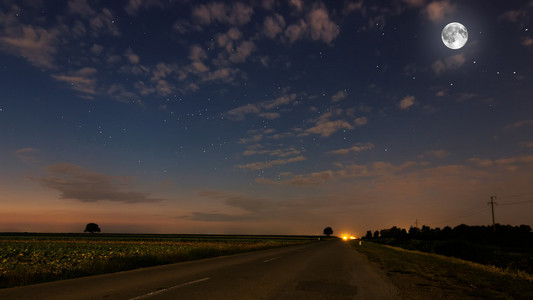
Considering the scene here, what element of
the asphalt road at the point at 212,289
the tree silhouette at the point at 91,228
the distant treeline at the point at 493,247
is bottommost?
the tree silhouette at the point at 91,228

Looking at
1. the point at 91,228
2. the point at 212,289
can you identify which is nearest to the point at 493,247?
the point at 212,289

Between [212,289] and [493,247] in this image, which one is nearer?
[212,289]

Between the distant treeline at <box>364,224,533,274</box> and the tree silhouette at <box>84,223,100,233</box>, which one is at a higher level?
the distant treeline at <box>364,224,533,274</box>

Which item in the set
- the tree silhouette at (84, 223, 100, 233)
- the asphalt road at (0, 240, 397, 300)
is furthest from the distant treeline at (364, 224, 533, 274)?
the tree silhouette at (84, 223, 100, 233)

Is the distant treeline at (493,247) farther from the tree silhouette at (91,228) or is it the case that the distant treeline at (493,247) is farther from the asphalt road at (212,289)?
the tree silhouette at (91,228)

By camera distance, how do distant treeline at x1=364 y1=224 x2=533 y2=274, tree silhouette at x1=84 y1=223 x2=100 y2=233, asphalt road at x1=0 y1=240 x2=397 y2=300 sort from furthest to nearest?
tree silhouette at x1=84 y1=223 x2=100 y2=233, distant treeline at x1=364 y1=224 x2=533 y2=274, asphalt road at x1=0 y1=240 x2=397 y2=300

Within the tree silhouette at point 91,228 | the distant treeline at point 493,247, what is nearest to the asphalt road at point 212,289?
the distant treeline at point 493,247

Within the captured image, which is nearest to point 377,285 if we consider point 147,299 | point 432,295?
point 432,295

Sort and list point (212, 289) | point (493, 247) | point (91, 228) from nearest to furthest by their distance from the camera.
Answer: point (212, 289) → point (493, 247) → point (91, 228)

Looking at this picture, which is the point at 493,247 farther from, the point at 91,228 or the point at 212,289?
the point at 91,228

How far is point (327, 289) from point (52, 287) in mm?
7101

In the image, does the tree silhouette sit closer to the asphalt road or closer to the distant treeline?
the distant treeline

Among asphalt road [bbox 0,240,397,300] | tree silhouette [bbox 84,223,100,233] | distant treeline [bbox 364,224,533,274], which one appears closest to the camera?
asphalt road [bbox 0,240,397,300]

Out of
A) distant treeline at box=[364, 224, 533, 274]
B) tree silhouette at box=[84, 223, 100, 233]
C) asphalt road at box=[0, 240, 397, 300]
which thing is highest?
asphalt road at box=[0, 240, 397, 300]
